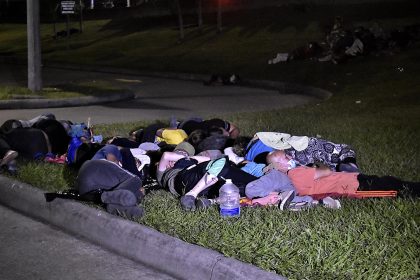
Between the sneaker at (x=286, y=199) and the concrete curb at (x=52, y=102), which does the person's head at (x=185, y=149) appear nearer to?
the sneaker at (x=286, y=199)

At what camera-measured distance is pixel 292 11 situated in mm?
32531

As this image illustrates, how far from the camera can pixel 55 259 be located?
185 inches

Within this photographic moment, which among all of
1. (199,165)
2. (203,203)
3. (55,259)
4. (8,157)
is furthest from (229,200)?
(8,157)

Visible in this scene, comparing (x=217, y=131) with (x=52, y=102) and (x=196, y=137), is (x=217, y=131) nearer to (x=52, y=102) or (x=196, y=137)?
(x=196, y=137)

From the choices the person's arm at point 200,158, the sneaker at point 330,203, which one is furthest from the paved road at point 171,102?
the sneaker at point 330,203

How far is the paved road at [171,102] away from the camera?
12844 millimetres

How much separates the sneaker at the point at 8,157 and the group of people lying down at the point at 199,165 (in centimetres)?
1

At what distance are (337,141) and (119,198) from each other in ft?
12.8

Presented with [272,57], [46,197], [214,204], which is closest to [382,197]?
[214,204]

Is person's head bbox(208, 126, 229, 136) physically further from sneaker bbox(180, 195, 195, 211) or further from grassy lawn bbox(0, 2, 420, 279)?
sneaker bbox(180, 195, 195, 211)

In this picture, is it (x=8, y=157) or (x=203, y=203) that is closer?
(x=203, y=203)

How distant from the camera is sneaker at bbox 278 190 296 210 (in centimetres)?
521

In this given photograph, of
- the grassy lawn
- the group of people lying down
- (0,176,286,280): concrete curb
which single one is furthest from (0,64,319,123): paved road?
(0,176,286,280): concrete curb

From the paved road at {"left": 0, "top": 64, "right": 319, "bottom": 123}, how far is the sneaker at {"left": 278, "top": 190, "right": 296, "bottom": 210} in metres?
6.82
